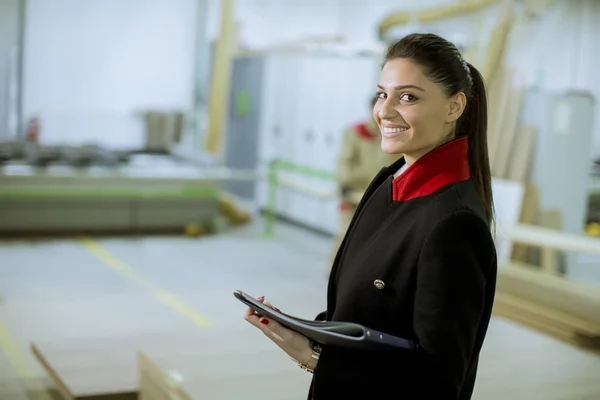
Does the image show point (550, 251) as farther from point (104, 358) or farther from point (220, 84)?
point (220, 84)

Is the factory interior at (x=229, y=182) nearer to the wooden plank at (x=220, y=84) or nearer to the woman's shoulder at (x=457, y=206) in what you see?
the wooden plank at (x=220, y=84)

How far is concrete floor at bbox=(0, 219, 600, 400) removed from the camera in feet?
14.4

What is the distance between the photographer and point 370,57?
967 centimetres

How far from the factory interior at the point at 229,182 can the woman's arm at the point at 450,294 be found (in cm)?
130

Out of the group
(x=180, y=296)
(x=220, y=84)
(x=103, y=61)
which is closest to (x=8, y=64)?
(x=103, y=61)

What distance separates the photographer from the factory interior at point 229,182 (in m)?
4.56

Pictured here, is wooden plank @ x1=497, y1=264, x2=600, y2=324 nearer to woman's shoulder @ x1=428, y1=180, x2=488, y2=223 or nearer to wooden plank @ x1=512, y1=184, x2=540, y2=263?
wooden plank @ x1=512, y1=184, x2=540, y2=263

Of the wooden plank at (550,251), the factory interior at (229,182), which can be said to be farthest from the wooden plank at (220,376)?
the wooden plank at (550,251)

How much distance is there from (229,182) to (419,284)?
34.2ft

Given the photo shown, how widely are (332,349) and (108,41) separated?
10.5m

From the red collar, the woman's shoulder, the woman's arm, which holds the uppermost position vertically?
the red collar

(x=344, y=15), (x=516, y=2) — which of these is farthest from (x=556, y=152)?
(x=344, y=15)

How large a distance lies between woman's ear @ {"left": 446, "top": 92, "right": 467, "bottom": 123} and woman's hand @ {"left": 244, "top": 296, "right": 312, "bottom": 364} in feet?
1.80

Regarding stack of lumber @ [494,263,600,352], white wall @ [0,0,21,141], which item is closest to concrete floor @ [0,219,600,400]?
stack of lumber @ [494,263,600,352]
